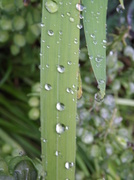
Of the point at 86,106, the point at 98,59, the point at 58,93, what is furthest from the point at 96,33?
the point at 86,106

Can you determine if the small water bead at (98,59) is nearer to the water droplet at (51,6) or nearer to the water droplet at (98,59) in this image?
the water droplet at (98,59)

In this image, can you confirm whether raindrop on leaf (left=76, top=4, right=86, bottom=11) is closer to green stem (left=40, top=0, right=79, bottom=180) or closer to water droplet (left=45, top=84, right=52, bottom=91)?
green stem (left=40, top=0, right=79, bottom=180)

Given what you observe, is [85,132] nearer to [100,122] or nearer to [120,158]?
[100,122]

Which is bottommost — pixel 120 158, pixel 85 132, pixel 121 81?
pixel 120 158

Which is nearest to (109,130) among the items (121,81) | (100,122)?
(100,122)

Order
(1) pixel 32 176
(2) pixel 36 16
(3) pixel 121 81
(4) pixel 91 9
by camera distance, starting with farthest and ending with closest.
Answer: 1. (3) pixel 121 81
2. (2) pixel 36 16
3. (4) pixel 91 9
4. (1) pixel 32 176

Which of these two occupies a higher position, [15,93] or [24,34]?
[24,34]
